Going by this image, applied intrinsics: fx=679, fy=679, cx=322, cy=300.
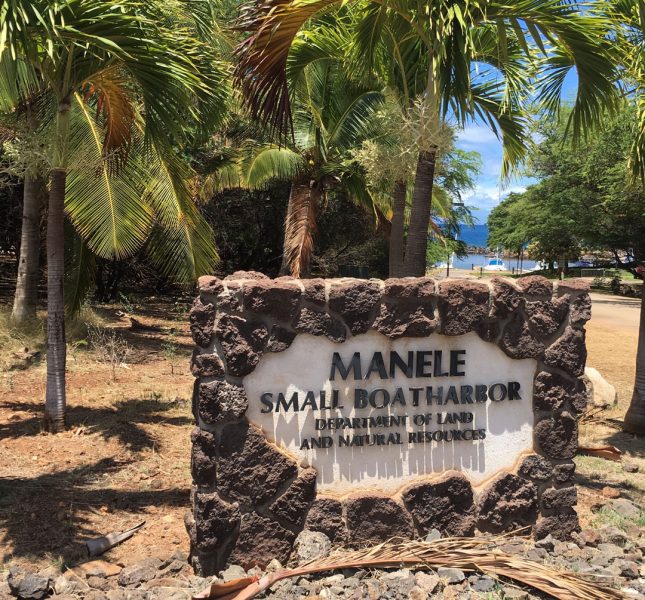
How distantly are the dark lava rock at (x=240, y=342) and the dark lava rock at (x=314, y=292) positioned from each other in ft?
1.08

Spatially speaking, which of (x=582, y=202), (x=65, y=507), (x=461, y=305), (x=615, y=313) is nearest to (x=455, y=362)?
(x=461, y=305)

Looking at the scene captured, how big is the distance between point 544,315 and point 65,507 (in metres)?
3.61

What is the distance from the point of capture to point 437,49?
16.9ft

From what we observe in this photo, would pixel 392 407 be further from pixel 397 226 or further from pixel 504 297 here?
pixel 397 226

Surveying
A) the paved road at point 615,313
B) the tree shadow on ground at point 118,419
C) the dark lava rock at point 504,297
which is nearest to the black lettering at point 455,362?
the dark lava rock at point 504,297

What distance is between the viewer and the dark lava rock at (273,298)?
13.1ft

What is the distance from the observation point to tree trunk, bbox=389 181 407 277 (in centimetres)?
903

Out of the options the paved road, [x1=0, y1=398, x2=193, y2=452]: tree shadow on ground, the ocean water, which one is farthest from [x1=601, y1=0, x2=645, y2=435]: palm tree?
the ocean water

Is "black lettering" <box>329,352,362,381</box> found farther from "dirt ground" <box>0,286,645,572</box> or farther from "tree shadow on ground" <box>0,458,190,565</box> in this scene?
"tree shadow on ground" <box>0,458,190,565</box>

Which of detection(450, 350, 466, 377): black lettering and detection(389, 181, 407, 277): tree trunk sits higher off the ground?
detection(389, 181, 407, 277): tree trunk

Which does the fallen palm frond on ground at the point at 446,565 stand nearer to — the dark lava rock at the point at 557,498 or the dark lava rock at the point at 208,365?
the dark lava rock at the point at 557,498

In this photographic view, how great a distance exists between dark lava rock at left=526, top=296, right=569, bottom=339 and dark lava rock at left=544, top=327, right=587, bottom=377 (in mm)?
95

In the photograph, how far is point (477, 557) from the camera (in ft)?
12.9

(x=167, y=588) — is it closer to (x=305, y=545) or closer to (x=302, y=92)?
(x=305, y=545)
